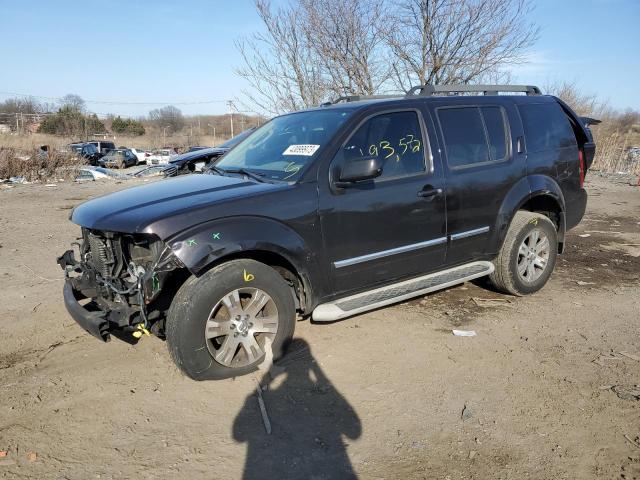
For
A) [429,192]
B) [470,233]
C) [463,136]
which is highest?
[463,136]

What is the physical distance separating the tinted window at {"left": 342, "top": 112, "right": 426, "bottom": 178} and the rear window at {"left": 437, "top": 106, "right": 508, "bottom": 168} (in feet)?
1.03

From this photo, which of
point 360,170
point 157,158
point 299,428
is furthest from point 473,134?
point 157,158

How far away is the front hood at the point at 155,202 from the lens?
327 cm

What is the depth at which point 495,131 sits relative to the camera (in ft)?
15.9

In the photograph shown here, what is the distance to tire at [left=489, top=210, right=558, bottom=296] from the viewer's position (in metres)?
4.98

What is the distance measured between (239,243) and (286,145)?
1234mm

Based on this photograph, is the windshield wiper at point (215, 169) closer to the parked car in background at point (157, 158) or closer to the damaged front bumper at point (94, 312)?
the damaged front bumper at point (94, 312)

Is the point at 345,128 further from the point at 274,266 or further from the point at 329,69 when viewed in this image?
the point at 329,69

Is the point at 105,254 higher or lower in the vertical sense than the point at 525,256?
higher

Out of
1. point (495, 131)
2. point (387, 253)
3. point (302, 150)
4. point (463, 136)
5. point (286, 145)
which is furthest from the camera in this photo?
point (495, 131)

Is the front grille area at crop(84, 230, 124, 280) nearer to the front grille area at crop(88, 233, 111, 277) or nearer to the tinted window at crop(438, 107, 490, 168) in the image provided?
the front grille area at crop(88, 233, 111, 277)

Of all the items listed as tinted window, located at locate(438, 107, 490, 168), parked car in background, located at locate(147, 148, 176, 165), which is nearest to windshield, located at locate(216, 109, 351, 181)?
tinted window, located at locate(438, 107, 490, 168)

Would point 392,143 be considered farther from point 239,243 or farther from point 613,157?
point 613,157

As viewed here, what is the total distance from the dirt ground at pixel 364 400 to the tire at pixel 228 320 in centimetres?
17
